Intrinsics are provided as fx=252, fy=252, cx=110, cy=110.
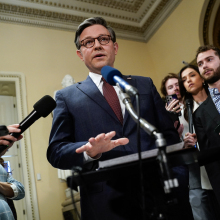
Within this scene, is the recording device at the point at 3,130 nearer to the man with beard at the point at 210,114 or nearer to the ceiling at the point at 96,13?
the man with beard at the point at 210,114

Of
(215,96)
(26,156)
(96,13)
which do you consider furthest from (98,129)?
(96,13)

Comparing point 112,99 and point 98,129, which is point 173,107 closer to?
point 112,99

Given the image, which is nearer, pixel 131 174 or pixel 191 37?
pixel 131 174

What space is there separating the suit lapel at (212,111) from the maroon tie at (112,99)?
123 centimetres

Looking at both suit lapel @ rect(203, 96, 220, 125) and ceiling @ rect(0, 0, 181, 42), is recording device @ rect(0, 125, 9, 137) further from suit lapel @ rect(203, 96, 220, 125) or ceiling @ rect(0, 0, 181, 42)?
→ ceiling @ rect(0, 0, 181, 42)

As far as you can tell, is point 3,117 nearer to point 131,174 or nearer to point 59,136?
point 59,136

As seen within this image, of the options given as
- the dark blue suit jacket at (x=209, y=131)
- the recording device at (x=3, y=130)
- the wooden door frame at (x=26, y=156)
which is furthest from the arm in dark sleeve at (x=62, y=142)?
the wooden door frame at (x=26, y=156)

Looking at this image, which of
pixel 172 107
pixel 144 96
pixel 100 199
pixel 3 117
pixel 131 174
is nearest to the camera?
pixel 131 174

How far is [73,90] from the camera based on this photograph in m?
1.42

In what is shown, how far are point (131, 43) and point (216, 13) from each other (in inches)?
82.4

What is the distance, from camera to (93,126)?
1.25 metres

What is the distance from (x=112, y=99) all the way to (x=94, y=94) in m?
0.10

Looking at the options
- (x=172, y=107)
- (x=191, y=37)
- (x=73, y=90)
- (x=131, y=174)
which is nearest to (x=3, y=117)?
(x=172, y=107)

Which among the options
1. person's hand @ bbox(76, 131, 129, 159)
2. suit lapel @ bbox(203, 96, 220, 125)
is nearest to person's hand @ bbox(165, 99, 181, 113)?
suit lapel @ bbox(203, 96, 220, 125)
